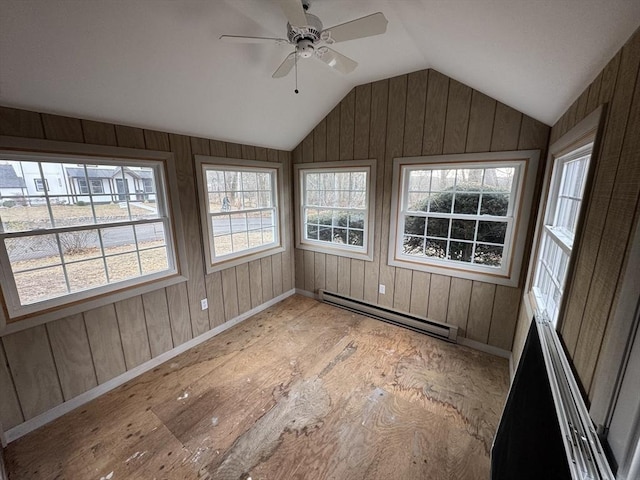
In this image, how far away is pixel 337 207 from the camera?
3.46 metres

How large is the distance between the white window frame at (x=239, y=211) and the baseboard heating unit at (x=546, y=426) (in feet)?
9.01

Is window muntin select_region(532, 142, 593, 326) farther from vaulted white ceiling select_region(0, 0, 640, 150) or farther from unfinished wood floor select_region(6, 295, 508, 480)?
unfinished wood floor select_region(6, 295, 508, 480)

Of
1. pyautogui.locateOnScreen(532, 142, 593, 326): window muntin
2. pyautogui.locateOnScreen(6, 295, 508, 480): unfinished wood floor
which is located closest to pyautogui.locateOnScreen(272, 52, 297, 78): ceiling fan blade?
pyautogui.locateOnScreen(532, 142, 593, 326): window muntin

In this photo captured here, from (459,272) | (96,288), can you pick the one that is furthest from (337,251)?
(96,288)

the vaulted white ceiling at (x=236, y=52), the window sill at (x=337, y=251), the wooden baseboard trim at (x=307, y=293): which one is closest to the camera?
the vaulted white ceiling at (x=236, y=52)

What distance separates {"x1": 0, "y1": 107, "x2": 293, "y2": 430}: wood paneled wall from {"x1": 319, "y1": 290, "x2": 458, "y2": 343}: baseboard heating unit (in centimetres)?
116

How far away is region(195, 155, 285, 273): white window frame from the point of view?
2691 millimetres

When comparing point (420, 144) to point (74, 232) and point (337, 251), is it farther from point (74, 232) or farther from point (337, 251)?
point (74, 232)

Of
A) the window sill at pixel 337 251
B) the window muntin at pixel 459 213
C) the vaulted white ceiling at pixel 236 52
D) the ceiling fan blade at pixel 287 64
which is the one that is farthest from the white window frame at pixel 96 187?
the window muntin at pixel 459 213

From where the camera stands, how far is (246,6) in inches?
62.5

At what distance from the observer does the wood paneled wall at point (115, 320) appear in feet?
5.77

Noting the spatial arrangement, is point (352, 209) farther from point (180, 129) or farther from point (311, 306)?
point (180, 129)

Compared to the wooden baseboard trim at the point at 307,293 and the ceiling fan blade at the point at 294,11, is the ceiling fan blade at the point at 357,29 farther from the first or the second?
the wooden baseboard trim at the point at 307,293

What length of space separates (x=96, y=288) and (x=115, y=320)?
1.02 feet
